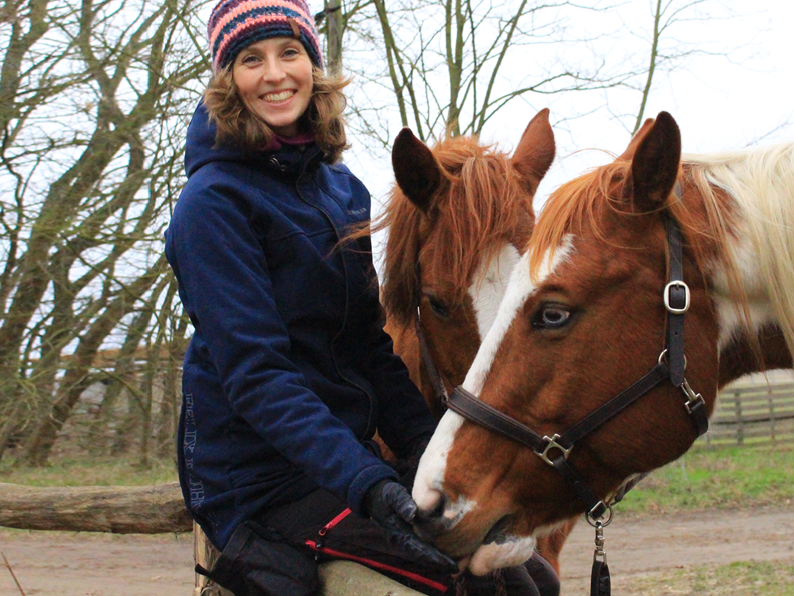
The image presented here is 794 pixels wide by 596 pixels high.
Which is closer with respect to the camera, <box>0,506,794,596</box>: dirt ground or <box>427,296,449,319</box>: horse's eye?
<box>427,296,449,319</box>: horse's eye

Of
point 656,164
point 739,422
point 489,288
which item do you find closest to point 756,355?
point 656,164

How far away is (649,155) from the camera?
5.93 ft

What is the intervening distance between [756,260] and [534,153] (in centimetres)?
98

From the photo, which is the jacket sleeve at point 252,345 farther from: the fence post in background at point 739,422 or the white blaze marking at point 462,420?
the fence post in background at point 739,422

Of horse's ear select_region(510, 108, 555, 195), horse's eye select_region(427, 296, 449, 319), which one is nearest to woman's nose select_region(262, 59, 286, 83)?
horse's eye select_region(427, 296, 449, 319)

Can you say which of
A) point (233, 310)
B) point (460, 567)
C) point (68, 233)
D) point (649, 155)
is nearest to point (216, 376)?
point (233, 310)

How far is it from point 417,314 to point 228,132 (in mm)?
779

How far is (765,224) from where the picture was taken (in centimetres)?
182

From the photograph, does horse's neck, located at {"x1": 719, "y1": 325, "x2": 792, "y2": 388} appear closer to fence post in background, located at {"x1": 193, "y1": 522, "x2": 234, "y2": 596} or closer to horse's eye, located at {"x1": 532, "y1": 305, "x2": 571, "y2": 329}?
horse's eye, located at {"x1": 532, "y1": 305, "x2": 571, "y2": 329}

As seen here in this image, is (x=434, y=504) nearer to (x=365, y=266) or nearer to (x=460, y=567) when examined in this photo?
(x=460, y=567)

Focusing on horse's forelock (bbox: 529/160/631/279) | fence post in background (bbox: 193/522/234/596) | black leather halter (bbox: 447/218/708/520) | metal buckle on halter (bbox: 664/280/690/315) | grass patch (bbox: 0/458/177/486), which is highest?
horse's forelock (bbox: 529/160/631/279)

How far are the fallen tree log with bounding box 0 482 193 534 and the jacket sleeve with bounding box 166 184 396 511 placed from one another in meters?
1.74

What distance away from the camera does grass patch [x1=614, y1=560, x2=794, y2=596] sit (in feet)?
17.3

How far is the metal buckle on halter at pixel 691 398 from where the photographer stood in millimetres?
1799
